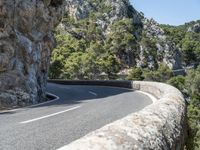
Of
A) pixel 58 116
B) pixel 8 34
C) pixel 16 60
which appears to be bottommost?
pixel 58 116

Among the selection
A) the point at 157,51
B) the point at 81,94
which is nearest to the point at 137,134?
the point at 81,94

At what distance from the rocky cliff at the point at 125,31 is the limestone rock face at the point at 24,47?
101 m

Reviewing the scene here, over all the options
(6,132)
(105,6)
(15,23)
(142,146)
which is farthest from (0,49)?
(105,6)

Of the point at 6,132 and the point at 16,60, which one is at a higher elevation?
the point at 16,60

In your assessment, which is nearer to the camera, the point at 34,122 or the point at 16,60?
the point at 34,122

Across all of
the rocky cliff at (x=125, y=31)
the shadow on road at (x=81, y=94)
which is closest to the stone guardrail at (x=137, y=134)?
the shadow on road at (x=81, y=94)

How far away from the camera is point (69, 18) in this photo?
157m

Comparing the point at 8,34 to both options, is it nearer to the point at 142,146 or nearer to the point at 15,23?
the point at 15,23

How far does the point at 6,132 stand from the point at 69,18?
15006cm

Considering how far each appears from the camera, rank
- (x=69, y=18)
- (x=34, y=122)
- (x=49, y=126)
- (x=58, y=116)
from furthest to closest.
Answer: (x=69, y=18) → (x=58, y=116) → (x=34, y=122) → (x=49, y=126)

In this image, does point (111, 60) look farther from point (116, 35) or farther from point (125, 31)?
point (125, 31)

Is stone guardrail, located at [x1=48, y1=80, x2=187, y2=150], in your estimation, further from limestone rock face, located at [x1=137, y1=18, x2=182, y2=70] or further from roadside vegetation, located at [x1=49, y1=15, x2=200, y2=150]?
limestone rock face, located at [x1=137, y1=18, x2=182, y2=70]

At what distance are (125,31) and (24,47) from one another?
115634 mm

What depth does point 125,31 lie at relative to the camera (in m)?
140
